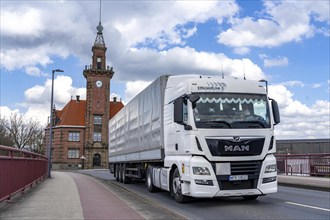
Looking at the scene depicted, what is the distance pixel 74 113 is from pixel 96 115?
708 cm

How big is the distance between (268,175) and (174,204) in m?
2.78

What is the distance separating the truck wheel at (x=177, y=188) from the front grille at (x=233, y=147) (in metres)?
1.49

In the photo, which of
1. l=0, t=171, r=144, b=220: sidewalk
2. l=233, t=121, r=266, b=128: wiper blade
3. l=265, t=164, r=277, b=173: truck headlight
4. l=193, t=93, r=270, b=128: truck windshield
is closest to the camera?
l=0, t=171, r=144, b=220: sidewalk

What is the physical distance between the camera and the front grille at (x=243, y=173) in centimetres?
1090

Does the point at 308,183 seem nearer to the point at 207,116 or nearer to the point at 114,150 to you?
the point at 207,116

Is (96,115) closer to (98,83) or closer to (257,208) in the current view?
(98,83)

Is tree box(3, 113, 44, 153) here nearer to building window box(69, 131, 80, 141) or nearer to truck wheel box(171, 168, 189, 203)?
building window box(69, 131, 80, 141)

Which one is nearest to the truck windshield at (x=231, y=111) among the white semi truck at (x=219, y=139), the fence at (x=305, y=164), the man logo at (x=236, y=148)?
the white semi truck at (x=219, y=139)

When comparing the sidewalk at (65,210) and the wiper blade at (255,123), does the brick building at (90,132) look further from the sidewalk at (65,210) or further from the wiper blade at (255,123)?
the wiper blade at (255,123)

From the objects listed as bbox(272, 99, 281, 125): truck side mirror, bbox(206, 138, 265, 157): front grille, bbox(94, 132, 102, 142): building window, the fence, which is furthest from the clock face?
bbox(206, 138, 265, 157): front grille

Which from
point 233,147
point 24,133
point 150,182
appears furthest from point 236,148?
point 24,133

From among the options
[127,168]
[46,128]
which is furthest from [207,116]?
[46,128]

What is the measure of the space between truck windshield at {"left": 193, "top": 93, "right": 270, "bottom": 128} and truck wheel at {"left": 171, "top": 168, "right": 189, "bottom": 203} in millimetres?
1810

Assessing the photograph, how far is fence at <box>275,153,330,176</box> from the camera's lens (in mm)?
21109
